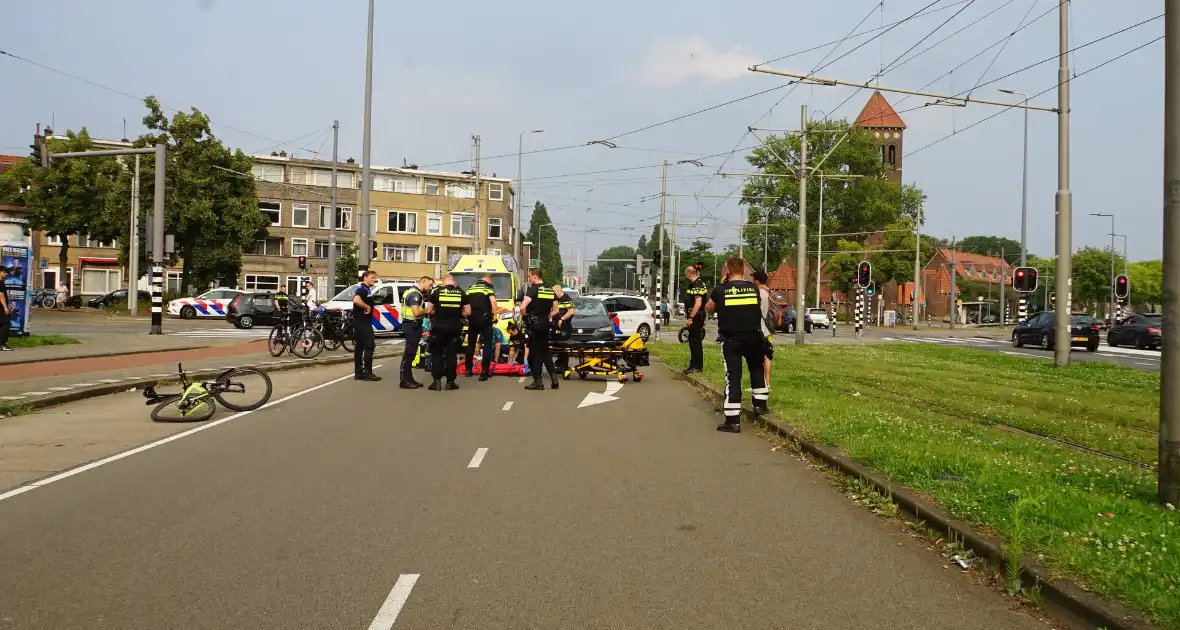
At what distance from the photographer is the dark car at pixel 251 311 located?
1512 inches

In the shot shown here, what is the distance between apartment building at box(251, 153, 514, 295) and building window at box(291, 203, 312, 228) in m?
0.07

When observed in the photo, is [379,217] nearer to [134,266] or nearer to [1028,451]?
[134,266]

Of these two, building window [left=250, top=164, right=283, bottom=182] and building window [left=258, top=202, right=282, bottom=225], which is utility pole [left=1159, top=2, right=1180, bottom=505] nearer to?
building window [left=258, top=202, right=282, bottom=225]

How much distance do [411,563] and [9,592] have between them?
74.3 inches

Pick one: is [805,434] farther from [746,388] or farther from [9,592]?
[9,592]

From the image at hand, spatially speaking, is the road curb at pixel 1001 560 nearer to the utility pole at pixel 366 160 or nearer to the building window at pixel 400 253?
the utility pole at pixel 366 160

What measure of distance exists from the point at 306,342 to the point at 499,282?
482 cm

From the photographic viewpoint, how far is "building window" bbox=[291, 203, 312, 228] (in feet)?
234

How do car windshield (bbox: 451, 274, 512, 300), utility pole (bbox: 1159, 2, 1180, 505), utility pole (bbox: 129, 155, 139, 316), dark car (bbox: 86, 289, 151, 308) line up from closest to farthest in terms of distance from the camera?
1. utility pole (bbox: 1159, 2, 1180, 505)
2. car windshield (bbox: 451, 274, 512, 300)
3. utility pole (bbox: 129, 155, 139, 316)
4. dark car (bbox: 86, 289, 151, 308)

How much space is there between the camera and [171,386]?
49.1 ft

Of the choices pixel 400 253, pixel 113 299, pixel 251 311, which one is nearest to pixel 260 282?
pixel 400 253

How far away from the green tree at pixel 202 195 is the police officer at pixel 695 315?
38.0 m

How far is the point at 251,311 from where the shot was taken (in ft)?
126

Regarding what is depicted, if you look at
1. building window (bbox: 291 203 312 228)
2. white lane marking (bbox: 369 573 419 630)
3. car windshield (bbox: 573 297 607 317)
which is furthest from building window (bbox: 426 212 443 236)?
white lane marking (bbox: 369 573 419 630)
